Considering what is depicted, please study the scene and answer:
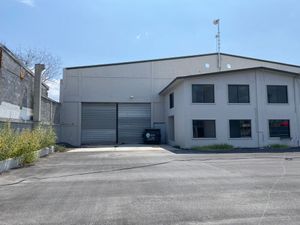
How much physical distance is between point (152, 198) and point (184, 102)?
60.9 ft

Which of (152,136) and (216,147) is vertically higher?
(152,136)

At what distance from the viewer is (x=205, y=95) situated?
25.9 metres

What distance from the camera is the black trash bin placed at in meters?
30.7

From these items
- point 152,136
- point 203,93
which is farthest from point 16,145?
point 152,136

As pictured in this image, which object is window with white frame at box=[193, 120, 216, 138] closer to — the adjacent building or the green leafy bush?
the adjacent building

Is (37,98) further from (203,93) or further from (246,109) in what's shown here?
(246,109)

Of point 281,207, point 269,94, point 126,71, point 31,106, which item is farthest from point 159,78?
point 281,207

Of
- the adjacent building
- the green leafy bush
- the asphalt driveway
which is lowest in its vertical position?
the asphalt driveway

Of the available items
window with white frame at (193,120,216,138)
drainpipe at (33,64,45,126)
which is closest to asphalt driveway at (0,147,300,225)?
drainpipe at (33,64,45,126)

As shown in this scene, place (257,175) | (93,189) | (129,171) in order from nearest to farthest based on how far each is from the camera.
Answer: (93,189), (257,175), (129,171)

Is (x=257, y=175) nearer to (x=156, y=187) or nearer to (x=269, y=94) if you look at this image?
(x=156, y=187)

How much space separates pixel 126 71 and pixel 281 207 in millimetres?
27566

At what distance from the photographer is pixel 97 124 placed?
3173cm

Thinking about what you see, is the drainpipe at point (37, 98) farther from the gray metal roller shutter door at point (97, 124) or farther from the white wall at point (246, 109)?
the white wall at point (246, 109)
